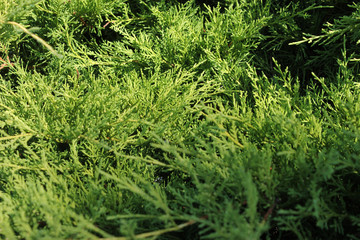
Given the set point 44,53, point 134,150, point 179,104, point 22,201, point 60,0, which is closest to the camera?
point 22,201

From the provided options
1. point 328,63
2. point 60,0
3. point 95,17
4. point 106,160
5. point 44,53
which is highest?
point 60,0

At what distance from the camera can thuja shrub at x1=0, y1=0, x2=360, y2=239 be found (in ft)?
4.30

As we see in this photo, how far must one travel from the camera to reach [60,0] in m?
2.37

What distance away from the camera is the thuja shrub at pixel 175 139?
1311mm

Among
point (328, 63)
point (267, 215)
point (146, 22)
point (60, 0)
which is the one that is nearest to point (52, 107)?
point (60, 0)

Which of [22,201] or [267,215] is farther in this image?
[22,201]

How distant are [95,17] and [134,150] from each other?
1.37 metres

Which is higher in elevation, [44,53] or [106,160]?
[44,53]

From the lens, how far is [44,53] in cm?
252

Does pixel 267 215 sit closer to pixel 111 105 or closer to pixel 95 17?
pixel 111 105

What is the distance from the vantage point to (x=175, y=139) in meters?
1.96

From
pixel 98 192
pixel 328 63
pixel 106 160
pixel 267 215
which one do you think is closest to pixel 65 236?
pixel 98 192

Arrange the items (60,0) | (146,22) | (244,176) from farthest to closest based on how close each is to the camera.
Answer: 1. (146,22)
2. (60,0)
3. (244,176)

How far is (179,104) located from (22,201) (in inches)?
43.2
